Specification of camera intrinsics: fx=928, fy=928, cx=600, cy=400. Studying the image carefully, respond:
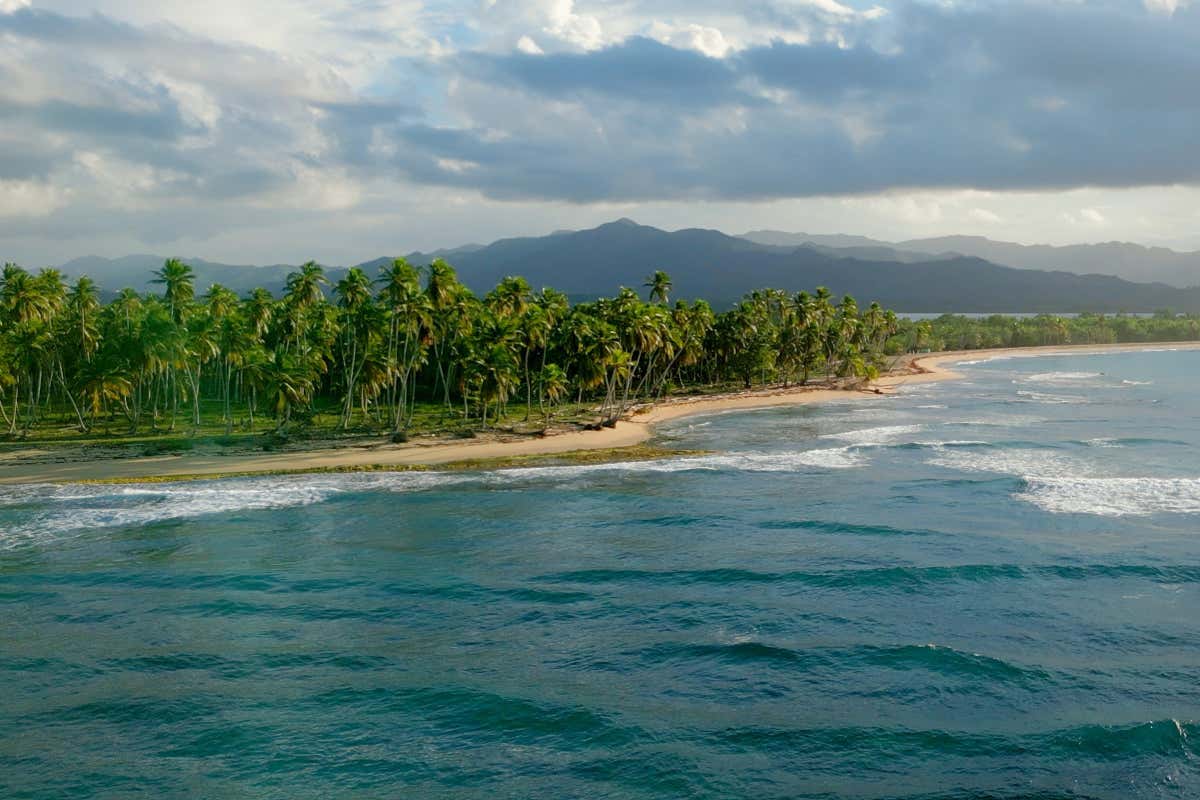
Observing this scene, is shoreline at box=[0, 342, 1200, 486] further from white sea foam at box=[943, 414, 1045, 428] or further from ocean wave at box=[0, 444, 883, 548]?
white sea foam at box=[943, 414, 1045, 428]

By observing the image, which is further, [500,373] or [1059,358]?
[1059,358]

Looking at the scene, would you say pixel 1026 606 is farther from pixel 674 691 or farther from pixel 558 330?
pixel 558 330

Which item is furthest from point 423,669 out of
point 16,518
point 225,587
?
point 16,518

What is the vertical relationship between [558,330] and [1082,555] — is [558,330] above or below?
above

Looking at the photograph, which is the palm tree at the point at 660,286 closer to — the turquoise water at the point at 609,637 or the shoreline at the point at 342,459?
the shoreline at the point at 342,459

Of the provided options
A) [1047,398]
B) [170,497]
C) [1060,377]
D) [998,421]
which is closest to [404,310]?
[170,497]

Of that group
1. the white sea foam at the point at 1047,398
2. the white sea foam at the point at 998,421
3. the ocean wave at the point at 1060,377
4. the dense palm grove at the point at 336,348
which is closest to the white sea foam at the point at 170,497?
the dense palm grove at the point at 336,348

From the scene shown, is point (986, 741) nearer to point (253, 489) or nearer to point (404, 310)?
point (253, 489)
